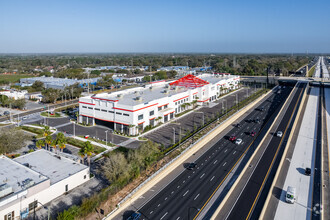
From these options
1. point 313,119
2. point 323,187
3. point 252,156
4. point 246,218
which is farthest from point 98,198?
point 313,119

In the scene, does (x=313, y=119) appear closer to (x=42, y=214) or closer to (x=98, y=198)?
(x=98, y=198)

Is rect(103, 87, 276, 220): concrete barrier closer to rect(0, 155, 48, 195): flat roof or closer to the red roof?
rect(0, 155, 48, 195): flat roof

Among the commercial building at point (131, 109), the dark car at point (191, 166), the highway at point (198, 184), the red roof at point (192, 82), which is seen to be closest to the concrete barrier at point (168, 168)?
the highway at point (198, 184)

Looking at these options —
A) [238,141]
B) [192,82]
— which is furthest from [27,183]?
[192,82]

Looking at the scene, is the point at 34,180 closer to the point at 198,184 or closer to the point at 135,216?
the point at 135,216

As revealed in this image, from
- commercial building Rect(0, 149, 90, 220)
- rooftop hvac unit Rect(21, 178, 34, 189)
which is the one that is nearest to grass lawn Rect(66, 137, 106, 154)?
commercial building Rect(0, 149, 90, 220)

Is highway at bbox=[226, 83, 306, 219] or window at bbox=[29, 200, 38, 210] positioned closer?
highway at bbox=[226, 83, 306, 219]
